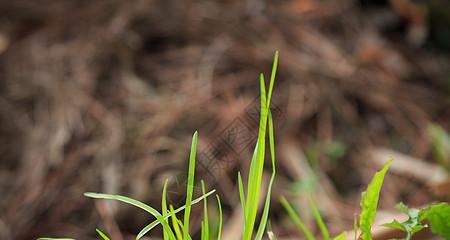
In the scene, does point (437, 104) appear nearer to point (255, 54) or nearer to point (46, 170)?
point (255, 54)

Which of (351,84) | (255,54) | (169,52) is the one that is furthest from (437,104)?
(169,52)

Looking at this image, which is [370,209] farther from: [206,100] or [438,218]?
[206,100]

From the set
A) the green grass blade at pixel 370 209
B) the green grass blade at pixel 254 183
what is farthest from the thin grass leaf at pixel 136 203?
the green grass blade at pixel 370 209

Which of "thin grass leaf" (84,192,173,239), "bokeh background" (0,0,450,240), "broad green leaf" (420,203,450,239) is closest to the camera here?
"thin grass leaf" (84,192,173,239)

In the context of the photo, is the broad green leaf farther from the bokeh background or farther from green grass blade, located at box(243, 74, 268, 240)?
the bokeh background

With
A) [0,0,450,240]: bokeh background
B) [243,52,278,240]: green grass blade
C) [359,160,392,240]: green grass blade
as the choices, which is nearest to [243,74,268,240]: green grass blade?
[243,52,278,240]: green grass blade

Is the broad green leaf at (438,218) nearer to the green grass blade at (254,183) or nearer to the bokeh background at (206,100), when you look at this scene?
the green grass blade at (254,183)
